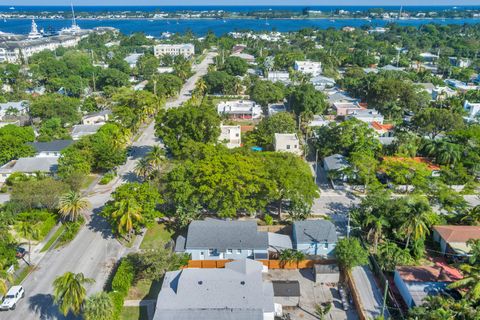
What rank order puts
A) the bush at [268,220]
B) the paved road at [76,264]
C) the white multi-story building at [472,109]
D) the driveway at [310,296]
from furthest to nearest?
the white multi-story building at [472,109], the bush at [268,220], the paved road at [76,264], the driveway at [310,296]

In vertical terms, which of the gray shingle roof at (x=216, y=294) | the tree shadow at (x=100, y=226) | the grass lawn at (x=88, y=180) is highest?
the gray shingle roof at (x=216, y=294)

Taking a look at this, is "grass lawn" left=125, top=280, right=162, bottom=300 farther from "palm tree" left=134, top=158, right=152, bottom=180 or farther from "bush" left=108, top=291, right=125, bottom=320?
"palm tree" left=134, top=158, right=152, bottom=180

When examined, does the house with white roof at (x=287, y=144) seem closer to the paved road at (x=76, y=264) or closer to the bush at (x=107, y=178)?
the bush at (x=107, y=178)

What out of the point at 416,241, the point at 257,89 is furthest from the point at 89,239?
the point at 257,89

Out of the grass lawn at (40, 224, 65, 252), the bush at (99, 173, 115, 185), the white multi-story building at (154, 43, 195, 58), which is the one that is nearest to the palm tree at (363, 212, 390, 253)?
the grass lawn at (40, 224, 65, 252)

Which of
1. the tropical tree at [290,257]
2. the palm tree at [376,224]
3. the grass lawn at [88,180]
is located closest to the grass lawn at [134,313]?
the tropical tree at [290,257]

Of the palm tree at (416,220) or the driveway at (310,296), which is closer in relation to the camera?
the driveway at (310,296)

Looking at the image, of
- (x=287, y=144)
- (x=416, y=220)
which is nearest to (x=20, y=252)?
(x=416, y=220)
